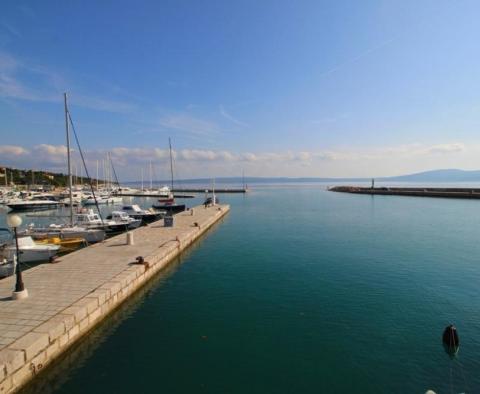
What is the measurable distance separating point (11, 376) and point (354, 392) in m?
8.05

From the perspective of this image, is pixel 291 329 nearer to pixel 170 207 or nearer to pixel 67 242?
pixel 67 242

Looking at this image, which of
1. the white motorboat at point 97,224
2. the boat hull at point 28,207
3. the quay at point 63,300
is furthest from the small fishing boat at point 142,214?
the boat hull at point 28,207

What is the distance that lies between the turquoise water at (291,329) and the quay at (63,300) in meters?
0.60

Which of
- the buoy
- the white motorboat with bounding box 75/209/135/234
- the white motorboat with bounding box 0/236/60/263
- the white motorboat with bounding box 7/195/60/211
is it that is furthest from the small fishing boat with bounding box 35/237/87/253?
the white motorboat with bounding box 7/195/60/211

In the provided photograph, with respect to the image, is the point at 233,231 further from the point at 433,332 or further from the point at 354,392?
the point at 354,392

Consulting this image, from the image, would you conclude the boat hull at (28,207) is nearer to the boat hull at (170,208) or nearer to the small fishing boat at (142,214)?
the boat hull at (170,208)

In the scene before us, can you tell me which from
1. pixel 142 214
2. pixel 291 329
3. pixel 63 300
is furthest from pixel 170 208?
pixel 291 329

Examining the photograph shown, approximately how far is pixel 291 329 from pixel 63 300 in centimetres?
791

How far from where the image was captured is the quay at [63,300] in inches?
300

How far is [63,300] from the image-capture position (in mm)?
10562

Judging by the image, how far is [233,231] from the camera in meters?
31.3

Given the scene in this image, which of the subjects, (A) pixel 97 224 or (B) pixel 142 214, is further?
(B) pixel 142 214

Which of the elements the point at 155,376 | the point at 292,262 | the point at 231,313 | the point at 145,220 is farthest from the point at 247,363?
the point at 145,220

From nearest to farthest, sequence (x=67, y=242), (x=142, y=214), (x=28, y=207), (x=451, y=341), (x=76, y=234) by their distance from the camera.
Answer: (x=451, y=341) → (x=67, y=242) → (x=76, y=234) → (x=142, y=214) → (x=28, y=207)
